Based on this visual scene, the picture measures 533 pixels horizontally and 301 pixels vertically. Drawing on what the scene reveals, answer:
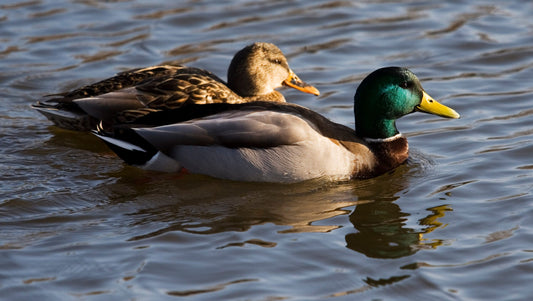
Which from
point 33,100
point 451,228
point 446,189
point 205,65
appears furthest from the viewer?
point 205,65

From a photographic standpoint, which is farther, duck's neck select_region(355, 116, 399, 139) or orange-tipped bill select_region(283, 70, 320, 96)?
orange-tipped bill select_region(283, 70, 320, 96)

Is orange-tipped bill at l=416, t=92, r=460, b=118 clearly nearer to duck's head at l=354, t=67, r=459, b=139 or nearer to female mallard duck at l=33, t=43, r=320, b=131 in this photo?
duck's head at l=354, t=67, r=459, b=139

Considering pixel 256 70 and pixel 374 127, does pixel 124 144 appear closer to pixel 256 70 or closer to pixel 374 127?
pixel 256 70

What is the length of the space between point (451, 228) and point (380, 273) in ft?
3.37

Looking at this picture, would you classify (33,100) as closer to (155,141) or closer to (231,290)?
(155,141)

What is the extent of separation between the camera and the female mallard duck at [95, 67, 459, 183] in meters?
8.02

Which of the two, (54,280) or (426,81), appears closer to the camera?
(54,280)

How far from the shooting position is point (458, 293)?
609 cm

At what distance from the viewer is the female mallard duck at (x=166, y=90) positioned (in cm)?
877

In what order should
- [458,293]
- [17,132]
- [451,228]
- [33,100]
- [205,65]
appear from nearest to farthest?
[458,293], [451,228], [17,132], [33,100], [205,65]

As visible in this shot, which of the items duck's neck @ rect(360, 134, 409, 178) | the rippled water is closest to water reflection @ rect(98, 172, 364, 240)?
the rippled water

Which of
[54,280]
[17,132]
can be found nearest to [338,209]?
[54,280]

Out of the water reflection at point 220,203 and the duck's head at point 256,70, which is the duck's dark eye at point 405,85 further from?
the duck's head at point 256,70

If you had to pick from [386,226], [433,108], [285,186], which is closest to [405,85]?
[433,108]
